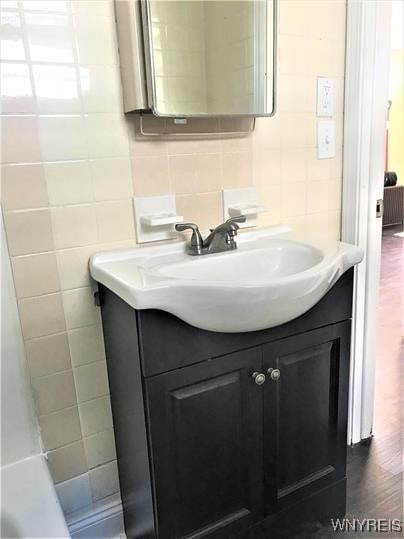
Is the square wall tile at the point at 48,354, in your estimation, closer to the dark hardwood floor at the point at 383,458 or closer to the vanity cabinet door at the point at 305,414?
the vanity cabinet door at the point at 305,414

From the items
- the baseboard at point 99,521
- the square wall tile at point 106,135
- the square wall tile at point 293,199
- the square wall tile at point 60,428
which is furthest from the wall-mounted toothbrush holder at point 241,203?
the baseboard at point 99,521

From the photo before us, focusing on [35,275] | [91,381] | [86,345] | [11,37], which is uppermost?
[11,37]

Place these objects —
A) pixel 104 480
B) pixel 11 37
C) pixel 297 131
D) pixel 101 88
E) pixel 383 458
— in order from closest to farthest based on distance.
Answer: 1. pixel 11 37
2. pixel 101 88
3. pixel 104 480
4. pixel 297 131
5. pixel 383 458

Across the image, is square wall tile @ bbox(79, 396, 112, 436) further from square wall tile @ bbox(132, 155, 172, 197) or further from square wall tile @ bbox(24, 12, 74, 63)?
square wall tile @ bbox(24, 12, 74, 63)

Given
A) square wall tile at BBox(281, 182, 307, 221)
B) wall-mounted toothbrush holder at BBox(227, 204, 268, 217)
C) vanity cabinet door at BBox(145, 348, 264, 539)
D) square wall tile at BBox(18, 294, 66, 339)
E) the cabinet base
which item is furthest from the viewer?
square wall tile at BBox(281, 182, 307, 221)

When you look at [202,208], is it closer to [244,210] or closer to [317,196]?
[244,210]

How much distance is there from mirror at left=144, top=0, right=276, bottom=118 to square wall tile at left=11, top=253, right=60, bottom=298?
464 mm

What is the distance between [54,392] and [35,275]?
321 millimetres

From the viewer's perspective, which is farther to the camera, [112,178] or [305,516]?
[305,516]

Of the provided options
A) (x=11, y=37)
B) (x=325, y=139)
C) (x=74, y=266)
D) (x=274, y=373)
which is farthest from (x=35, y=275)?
(x=325, y=139)

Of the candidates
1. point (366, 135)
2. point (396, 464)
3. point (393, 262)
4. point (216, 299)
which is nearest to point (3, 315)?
point (216, 299)

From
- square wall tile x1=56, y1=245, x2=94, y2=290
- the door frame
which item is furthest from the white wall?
the door frame

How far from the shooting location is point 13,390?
3.59ft

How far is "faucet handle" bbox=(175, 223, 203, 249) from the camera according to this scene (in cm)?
113
